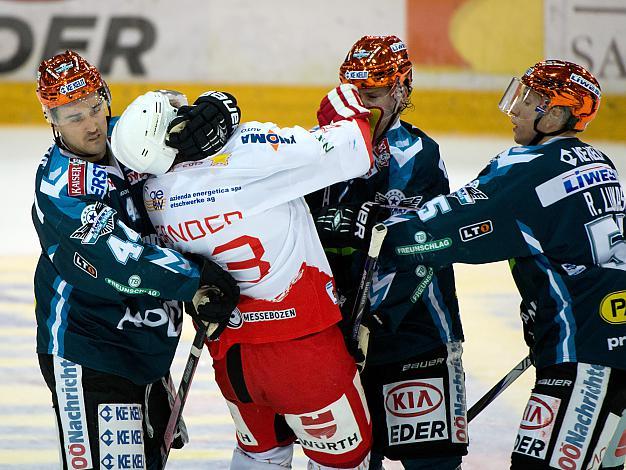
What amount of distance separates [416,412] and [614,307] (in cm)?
67

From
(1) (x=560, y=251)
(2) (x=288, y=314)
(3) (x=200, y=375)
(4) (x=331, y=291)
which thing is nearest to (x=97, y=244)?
(2) (x=288, y=314)

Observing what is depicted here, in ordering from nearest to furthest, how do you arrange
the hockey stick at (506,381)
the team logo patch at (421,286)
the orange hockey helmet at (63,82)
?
the orange hockey helmet at (63,82) → the team logo patch at (421,286) → the hockey stick at (506,381)

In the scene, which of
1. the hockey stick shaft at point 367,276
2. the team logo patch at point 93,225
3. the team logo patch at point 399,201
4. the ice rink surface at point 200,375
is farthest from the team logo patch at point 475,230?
the ice rink surface at point 200,375

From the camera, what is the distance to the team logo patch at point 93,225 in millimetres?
2686

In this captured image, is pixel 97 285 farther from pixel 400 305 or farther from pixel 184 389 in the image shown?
pixel 400 305

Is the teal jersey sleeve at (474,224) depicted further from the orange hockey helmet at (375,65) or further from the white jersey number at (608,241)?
the orange hockey helmet at (375,65)

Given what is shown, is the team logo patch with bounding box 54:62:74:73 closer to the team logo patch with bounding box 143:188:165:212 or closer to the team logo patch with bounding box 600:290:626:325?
the team logo patch with bounding box 143:188:165:212

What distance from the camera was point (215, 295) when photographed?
2746 millimetres

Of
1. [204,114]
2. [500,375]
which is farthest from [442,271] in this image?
[500,375]

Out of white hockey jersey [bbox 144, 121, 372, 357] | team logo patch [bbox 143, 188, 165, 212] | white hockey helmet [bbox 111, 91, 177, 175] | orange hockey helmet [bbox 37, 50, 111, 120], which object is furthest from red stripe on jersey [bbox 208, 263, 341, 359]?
orange hockey helmet [bbox 37, 50, 111, 120]

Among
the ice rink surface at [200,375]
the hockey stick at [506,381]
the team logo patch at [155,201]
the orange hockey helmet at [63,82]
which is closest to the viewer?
the team logo patch at [155,201]

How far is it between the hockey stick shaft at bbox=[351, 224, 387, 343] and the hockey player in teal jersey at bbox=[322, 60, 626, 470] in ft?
0.15

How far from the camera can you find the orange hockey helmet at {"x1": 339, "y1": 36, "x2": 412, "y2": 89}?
317 centimetres

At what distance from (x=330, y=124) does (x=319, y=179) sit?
20 centimetres
